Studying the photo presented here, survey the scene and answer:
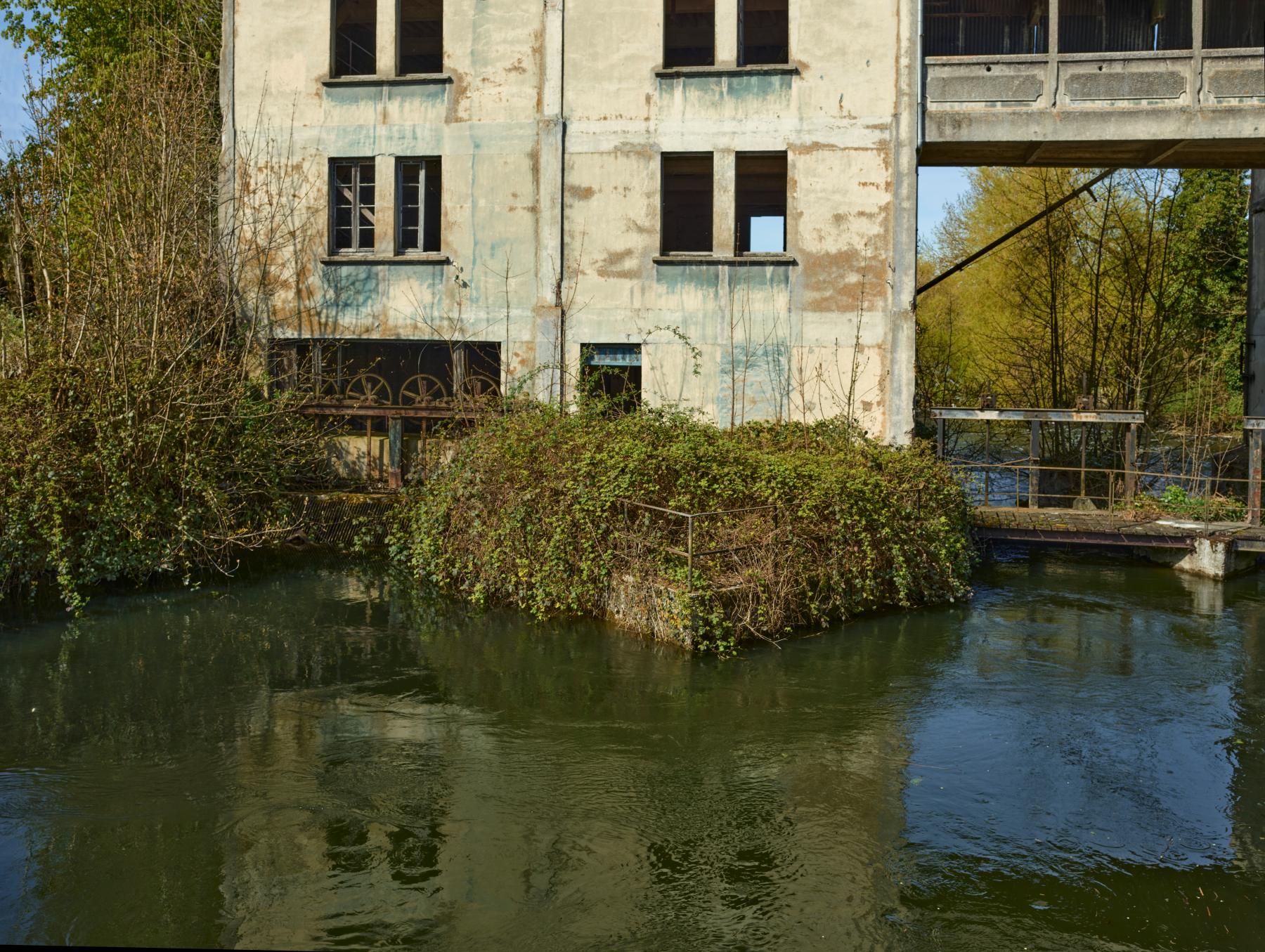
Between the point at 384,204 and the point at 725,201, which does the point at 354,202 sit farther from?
the point at 725,201

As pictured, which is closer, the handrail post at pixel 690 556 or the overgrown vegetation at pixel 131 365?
the handrail post at pixel 690 556

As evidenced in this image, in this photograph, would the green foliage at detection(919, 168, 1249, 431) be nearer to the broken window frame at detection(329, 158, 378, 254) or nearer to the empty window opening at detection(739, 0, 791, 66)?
the empty window opening at detection(739, 0, 791, 66)

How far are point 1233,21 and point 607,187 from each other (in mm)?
10455

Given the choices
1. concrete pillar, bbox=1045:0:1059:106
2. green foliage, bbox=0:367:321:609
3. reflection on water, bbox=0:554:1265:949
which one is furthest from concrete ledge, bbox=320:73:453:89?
reflection on water, bbox=0:554:1265:949

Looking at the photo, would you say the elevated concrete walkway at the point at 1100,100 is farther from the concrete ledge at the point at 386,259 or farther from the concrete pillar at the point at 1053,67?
the concrete ledge at the point at 386,259

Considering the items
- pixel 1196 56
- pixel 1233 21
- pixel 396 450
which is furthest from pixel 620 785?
pixel 1233 21

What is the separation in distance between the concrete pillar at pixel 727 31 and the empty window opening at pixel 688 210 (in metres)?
3.78

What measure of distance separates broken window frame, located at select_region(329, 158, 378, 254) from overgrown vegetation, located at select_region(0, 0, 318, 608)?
148cm

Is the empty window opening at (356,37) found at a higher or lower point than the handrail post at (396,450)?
higher

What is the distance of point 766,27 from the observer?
71.8ft

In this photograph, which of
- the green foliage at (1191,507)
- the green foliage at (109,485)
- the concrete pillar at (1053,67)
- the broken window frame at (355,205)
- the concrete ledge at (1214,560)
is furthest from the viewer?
the broken window frame at (355,205)

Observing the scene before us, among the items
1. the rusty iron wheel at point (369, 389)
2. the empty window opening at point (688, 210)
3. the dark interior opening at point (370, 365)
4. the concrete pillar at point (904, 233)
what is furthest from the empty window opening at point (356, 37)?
the concrete pillar at point (904, 233)

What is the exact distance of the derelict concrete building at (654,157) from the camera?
55.1 ft

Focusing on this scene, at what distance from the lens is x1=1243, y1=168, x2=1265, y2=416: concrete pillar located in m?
21.7
